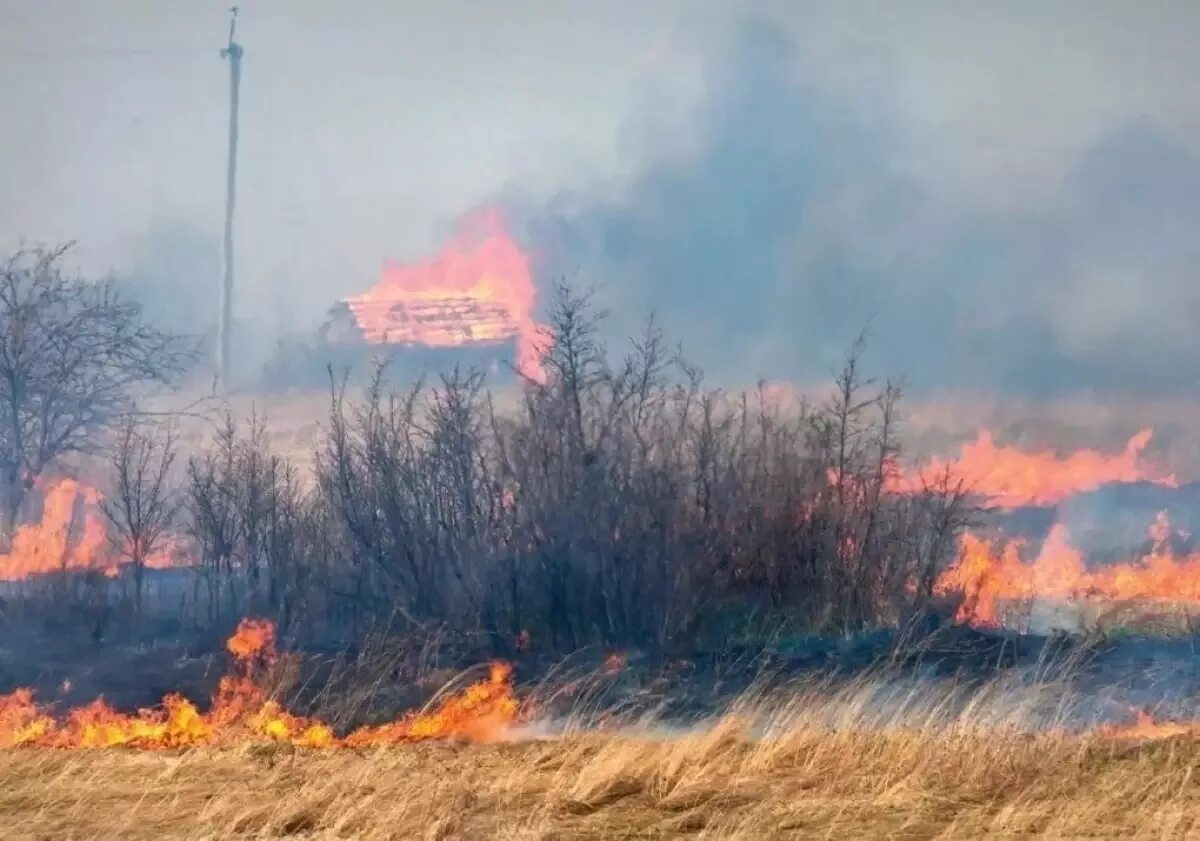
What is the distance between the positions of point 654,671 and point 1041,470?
175 inches

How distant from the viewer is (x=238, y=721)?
10.4 m

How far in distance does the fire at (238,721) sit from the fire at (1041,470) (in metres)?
4.80

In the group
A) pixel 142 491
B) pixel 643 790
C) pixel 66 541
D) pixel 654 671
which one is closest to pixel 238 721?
pixel 142 491

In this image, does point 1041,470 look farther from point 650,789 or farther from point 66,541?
point 66,541

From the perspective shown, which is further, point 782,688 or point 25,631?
point 25,631

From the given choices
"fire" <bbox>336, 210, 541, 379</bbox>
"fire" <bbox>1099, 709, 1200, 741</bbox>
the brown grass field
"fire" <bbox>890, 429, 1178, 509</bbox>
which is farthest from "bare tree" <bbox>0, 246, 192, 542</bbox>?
"fire" <bbox>1099, 709, 1200, 741</bbox>

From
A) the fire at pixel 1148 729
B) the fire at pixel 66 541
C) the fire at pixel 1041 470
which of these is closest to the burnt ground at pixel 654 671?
the fire at pixel 1148 729

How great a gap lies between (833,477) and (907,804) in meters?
4.95

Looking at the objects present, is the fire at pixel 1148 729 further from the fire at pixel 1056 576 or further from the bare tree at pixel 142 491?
the bare tree at pixel 142 491

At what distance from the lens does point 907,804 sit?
22.8 feet

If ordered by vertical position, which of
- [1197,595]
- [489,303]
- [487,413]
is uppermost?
[489,303]

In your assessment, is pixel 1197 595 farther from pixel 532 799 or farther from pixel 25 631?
pixel 25 631

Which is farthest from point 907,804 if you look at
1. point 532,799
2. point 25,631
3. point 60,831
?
point 25,631

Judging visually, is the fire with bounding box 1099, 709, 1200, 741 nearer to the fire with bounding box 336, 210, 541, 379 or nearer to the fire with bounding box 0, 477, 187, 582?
the fire with bounding box 336, 210, 541, 379
